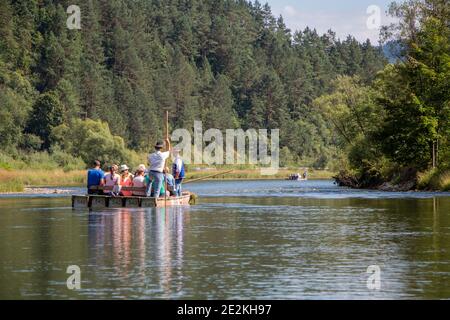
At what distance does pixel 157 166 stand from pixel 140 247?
52.5ft

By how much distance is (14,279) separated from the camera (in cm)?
1950

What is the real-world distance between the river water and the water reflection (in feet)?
0.08

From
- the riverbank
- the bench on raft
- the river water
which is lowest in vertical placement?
the river water

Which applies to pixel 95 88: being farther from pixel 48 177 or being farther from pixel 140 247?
pixel 140 247

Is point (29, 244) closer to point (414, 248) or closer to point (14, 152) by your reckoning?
point (414, 248)

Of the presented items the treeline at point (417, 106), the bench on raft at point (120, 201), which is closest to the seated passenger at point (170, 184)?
the bench on raft at point (120, 201)

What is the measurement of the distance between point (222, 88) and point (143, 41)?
692 inches

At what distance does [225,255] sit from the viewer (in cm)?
2350

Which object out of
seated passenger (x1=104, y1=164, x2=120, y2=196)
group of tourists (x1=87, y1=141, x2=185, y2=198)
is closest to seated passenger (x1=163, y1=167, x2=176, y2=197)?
group of tourists (x1=87, y1=141, x2=185, y2=198)

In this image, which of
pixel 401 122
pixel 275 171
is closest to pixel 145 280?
pixel 401 122

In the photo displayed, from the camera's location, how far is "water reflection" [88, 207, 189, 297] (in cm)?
1949

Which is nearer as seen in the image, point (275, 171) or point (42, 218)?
point (42, 218)

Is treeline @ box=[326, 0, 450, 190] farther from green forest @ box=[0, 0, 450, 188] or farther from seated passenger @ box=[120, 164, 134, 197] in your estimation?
seated passenger @ box=[120, 164, 134, 197]

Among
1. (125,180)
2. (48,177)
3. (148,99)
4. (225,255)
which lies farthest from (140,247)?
(148,99)
